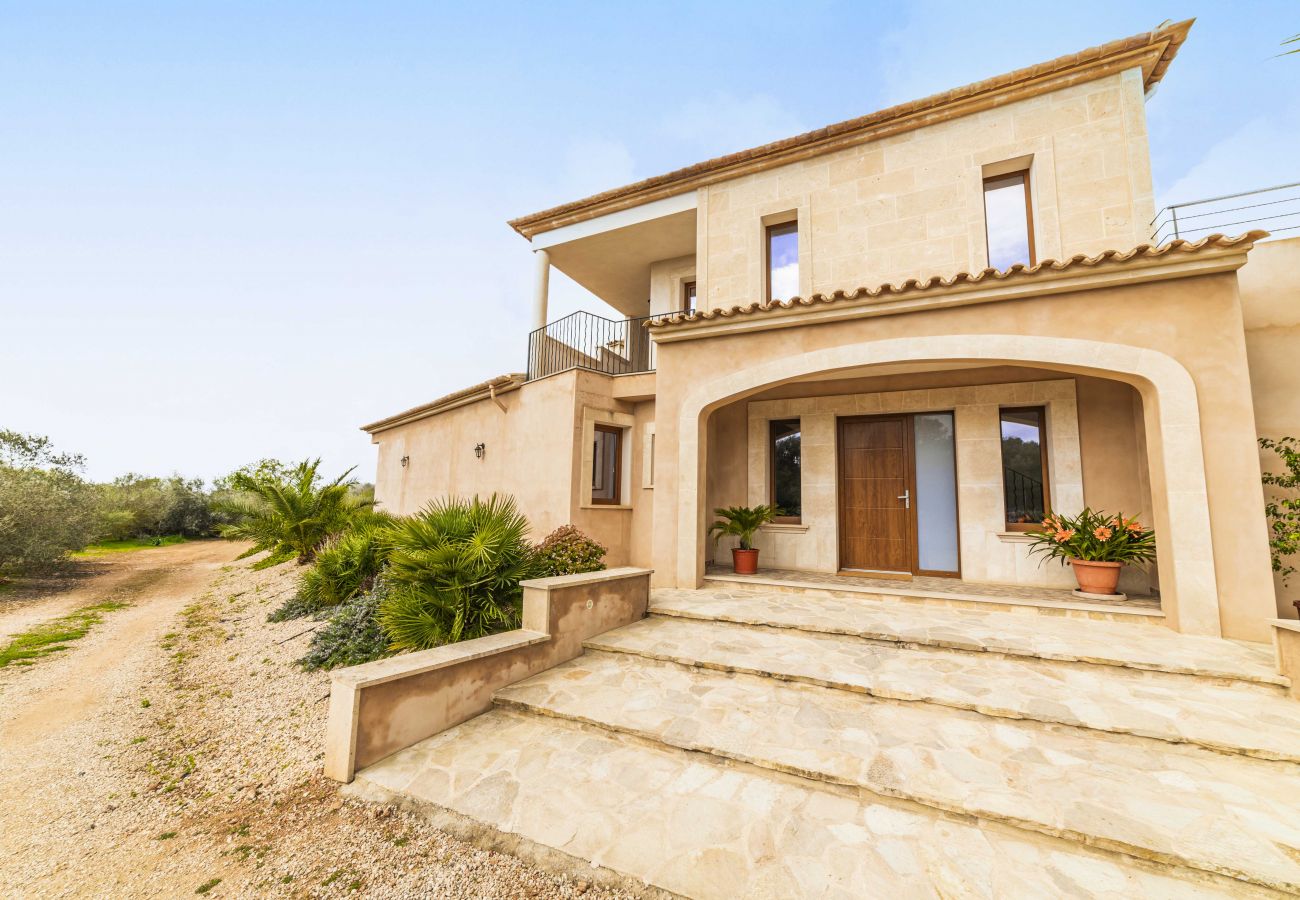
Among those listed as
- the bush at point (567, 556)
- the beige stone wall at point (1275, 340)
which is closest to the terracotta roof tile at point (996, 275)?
the beige stone wall at point (1275, 340)

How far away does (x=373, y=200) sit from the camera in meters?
20.8

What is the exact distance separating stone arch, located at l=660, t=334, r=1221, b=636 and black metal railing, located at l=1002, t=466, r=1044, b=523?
80.8 inches

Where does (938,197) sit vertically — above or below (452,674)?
above

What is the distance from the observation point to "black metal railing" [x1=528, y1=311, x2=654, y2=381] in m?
10.2

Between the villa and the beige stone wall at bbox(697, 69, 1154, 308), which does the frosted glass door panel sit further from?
the beige stone wall at bbox(697, 69, 1154, 308)

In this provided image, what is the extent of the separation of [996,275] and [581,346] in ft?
25.2

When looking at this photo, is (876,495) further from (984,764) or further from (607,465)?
(984,764)

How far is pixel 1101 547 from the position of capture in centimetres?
566

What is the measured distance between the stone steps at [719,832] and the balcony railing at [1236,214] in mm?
7273

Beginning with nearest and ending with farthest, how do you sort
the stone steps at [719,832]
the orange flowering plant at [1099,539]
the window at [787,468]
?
1. the stone steps at [719,832]
2. the orange flowering plant at [1099,539]
3. the window at [787,468]

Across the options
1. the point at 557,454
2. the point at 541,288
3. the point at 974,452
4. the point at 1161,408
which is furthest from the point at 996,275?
the point at 541,288

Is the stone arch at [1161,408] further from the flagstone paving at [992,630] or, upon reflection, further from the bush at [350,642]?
the bush at [350,642]

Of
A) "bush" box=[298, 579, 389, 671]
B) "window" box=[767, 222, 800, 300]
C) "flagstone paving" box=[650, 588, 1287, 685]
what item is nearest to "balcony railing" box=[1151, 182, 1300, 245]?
"window" box=[767, 222, 800, 300]

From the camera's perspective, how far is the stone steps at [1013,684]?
112 inches
